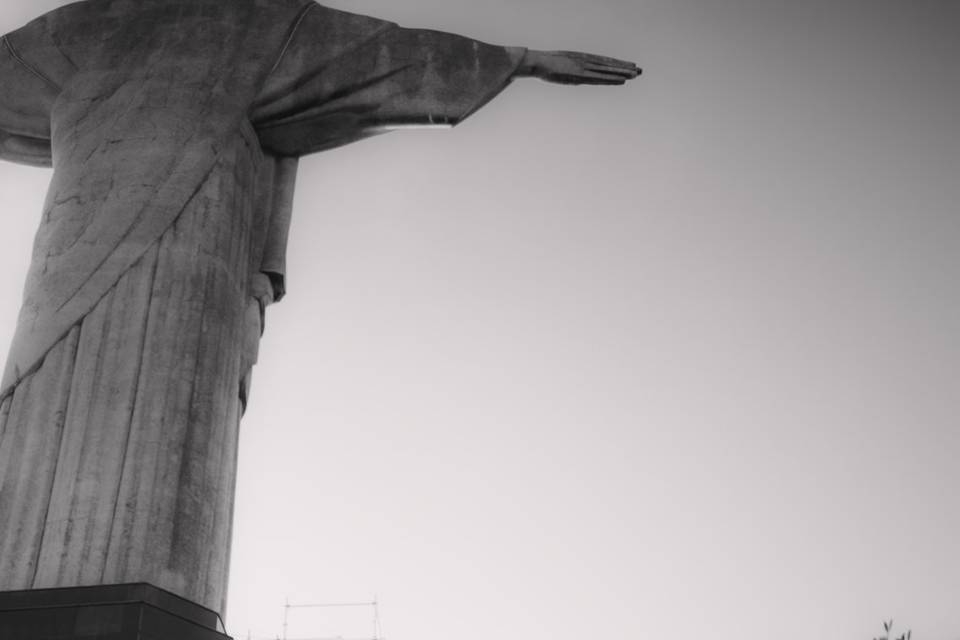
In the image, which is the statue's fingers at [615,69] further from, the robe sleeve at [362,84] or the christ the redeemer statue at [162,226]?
the robe sleeve at [362,84]

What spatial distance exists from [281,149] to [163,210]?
1659 millimetres

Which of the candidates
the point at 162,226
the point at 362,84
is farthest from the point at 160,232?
the point at 362,84

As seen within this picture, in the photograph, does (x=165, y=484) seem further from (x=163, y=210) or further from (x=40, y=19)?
(x=40, y=19)

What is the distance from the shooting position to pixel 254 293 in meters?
8.26

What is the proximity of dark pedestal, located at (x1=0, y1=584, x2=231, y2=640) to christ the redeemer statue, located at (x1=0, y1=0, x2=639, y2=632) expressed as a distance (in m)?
0.29

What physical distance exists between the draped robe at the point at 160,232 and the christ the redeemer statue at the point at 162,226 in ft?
0.05

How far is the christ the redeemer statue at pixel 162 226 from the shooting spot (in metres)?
6.45

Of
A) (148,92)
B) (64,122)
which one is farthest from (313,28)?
(64,122)

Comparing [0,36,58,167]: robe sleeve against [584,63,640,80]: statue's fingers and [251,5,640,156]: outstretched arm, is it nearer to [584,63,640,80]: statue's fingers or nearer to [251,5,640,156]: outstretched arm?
[251,5,640,156]: outstretched arm

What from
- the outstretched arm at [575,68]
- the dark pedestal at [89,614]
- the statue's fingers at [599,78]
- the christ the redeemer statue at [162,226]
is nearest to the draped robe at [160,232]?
the christ the redeemer statue at [162,226]

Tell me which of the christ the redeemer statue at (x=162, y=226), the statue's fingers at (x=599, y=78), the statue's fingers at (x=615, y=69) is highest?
the statue's fingers at (x=615, y=69)

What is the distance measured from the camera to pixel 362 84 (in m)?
8.76

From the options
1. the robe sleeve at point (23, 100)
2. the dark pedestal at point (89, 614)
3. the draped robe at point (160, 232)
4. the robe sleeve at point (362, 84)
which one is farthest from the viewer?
the robe sleeve at point (23, 100)

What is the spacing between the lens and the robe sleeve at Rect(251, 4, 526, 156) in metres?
8.68
